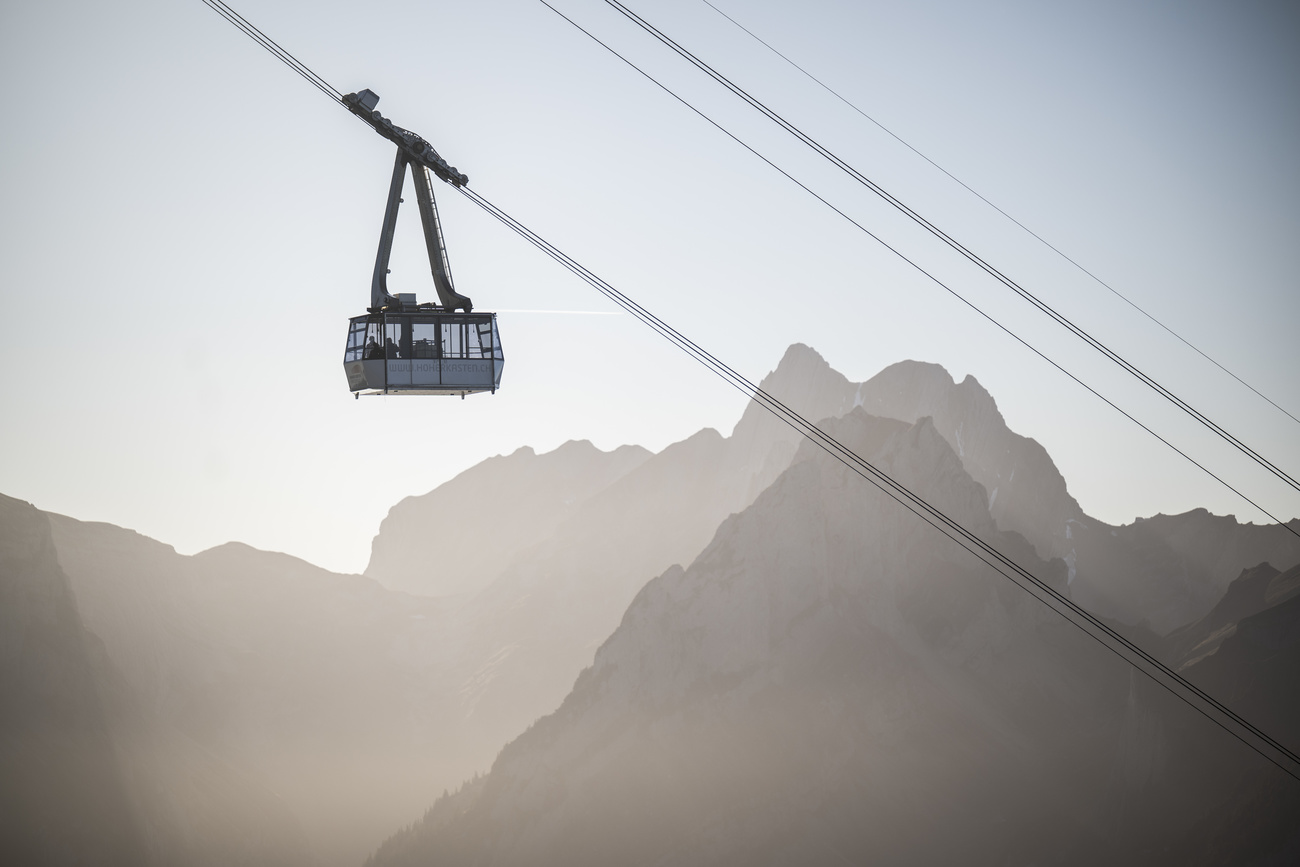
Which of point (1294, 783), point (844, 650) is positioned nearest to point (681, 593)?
point (844, 650)

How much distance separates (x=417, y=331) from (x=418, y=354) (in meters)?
0.67

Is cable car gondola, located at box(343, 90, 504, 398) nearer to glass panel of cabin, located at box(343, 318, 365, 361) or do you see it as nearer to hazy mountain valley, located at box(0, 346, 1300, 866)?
glass panel of cabin, located at box(343, 318, 365, 361)

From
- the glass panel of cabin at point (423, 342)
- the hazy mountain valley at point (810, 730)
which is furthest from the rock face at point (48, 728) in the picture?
the glass panel of cabin at point (423, 342)

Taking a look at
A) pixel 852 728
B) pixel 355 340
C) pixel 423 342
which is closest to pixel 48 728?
pixel 852 728

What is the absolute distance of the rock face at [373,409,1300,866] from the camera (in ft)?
386

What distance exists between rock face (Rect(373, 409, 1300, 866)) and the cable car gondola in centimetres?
10081

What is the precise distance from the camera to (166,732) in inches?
6644

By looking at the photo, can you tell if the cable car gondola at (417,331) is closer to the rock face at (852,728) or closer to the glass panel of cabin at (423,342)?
the glass panel of cabin at (423,342)

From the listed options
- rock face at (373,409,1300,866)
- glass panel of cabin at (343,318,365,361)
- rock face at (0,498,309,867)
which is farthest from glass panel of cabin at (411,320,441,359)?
rock face at (0,498,309,867)

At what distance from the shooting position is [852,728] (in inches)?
5133

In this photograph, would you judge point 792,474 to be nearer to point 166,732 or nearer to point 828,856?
point 828,856

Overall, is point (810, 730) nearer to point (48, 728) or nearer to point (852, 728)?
point (852, 728)

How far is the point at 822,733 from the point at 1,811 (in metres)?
97.0

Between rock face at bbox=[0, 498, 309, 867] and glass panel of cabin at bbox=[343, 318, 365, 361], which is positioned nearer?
glass panel of cabin at bbox=[343, 318, 365, 361]
